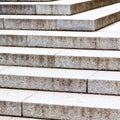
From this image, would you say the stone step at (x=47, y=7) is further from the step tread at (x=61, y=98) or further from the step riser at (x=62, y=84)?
the step tread at (x=61, y=98)

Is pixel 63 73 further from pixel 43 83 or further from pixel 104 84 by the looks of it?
pixel 104 84

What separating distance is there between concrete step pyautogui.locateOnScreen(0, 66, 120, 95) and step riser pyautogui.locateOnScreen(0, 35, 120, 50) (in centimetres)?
63

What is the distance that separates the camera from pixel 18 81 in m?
5.59

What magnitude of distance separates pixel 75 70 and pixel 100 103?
3.05ft

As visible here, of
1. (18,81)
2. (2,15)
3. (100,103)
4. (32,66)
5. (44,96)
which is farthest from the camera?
(2,15)

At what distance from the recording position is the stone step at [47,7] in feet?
24.4

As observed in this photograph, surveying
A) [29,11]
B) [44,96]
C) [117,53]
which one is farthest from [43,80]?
[29,11]

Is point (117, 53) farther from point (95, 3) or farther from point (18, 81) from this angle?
point (95, 3)

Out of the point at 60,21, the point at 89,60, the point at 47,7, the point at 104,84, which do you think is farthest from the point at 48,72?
the point at 47,7

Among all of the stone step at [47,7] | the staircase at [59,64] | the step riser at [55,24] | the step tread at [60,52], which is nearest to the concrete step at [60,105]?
the staircase at [59,64]

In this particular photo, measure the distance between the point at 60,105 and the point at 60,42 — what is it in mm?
1576

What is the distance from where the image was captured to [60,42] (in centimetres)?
629

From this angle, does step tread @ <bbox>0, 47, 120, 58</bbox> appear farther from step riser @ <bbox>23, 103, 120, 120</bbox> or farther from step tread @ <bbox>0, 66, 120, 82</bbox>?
step riser @ <bbox>23, 103, 120, 120</bbox>

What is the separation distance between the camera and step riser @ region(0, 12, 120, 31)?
21.9 feet
